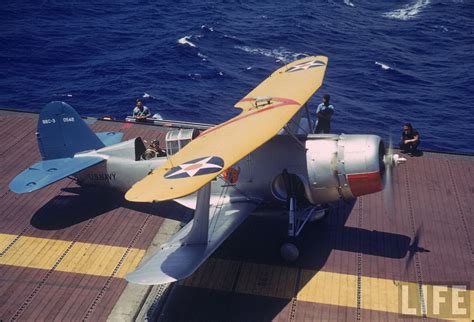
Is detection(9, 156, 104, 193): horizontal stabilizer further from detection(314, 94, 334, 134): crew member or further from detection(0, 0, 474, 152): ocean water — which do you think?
detection(0, 0, 474, 152): ocean water

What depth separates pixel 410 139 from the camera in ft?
64.8

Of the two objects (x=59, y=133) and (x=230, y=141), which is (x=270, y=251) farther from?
(x=59, y=133)

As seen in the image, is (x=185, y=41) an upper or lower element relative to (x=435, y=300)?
lower

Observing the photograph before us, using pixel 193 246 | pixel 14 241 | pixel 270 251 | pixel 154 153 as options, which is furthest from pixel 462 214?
pixel 14 241

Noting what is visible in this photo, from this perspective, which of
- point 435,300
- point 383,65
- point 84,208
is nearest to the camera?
point 435,300

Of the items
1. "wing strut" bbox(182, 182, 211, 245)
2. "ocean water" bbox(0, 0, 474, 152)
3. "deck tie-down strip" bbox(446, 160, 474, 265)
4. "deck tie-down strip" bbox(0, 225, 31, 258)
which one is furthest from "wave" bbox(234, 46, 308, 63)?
"wing strut" bbox(182, 182, 211, 245)

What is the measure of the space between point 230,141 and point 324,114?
719 centimetres

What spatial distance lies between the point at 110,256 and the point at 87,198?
344 cm

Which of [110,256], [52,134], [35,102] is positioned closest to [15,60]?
[35,102]

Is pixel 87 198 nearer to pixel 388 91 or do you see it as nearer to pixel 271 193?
pixel 271 193

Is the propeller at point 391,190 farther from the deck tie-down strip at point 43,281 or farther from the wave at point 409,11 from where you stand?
the wave at point 409,11

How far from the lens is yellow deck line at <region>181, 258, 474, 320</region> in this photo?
1353cm

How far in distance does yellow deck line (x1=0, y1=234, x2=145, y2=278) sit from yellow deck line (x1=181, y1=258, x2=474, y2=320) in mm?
2040

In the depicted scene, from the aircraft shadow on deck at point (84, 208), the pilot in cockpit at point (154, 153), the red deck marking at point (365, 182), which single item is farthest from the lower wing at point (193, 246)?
the red deck marking at point (365, 182)
